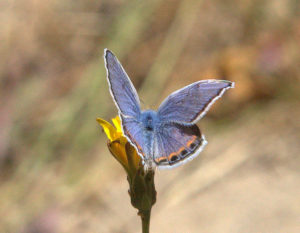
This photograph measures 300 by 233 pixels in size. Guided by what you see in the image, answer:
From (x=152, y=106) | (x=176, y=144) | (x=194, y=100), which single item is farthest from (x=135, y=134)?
(x=152, y=106)

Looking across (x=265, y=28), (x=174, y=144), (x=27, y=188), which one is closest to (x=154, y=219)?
(x=27, y=188)

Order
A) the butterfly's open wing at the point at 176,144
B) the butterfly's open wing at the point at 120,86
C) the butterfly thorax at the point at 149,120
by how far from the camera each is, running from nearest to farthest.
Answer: the butterfly's open wing at the point at 176,144, the butterfly's open wing at the point at 120,86, the butterfly thorax at the point at 149,120

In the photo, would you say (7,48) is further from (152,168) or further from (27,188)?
(152,168)

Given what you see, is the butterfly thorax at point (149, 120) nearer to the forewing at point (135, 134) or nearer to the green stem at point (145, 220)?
the forewing at point (135, 134)

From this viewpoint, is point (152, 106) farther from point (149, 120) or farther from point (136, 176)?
point (136, 176)

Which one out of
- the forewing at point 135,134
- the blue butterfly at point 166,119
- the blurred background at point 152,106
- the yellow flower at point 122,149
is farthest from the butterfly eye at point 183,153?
the blurred background at point 152,106

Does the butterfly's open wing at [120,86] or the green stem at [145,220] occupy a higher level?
the butterfly's open wing at [120,86]

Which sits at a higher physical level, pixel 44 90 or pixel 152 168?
pixel 44 90

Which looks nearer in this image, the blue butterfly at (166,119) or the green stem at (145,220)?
the blue butterfly at (166,119)
